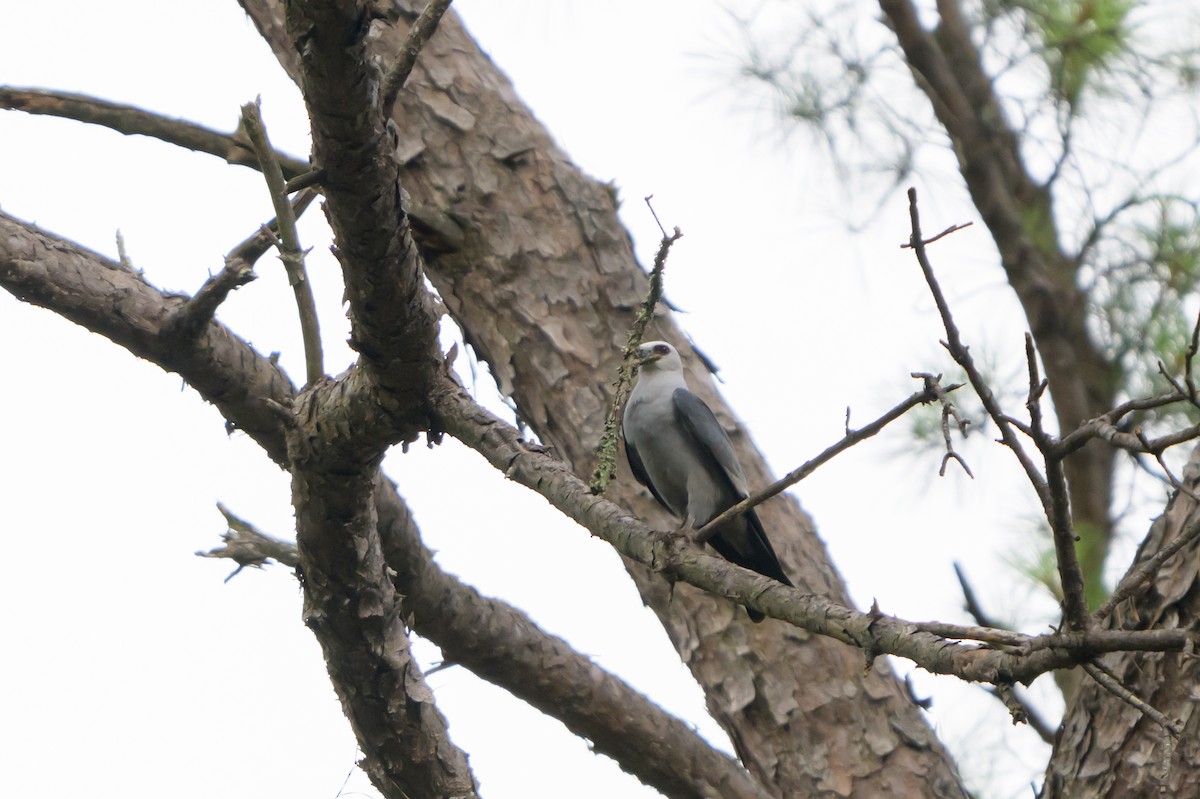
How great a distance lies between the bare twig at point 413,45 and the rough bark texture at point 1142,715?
201cm

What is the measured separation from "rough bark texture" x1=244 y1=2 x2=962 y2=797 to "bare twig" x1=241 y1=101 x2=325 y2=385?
3.49 ft

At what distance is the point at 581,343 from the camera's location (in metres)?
4.04

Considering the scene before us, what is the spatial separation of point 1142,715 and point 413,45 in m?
2.22

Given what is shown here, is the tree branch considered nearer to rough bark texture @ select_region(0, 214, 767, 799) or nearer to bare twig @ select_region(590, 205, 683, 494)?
rough bark texture @ select_region(0, 214, 767, 799)

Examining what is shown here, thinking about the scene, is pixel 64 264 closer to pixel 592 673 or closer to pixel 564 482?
pixel 564 482

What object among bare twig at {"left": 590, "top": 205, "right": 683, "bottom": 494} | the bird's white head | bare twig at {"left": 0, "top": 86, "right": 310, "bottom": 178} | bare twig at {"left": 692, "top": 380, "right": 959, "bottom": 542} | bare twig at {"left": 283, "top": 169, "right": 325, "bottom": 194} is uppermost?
bare twig at {"left": 0, "top": 86, "right": 310, "bottom": 178}

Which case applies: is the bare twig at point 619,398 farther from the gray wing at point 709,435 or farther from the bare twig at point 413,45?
the gray wing at point 709,435

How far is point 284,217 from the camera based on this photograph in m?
2.79

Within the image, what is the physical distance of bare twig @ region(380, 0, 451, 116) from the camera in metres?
2.15

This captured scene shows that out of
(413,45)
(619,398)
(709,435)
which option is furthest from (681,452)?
(413,45)

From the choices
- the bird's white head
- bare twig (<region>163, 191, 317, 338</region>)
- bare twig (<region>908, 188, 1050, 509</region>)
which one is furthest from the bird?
bare twig (<region>908, 188, 1050, 509</region>)

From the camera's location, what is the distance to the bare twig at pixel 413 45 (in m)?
2.15

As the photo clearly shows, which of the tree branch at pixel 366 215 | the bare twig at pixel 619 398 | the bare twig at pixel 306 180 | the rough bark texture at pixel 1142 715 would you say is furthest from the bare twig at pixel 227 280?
the rough bark texture at pixel 1142 715

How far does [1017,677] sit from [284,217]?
6.51 ft
